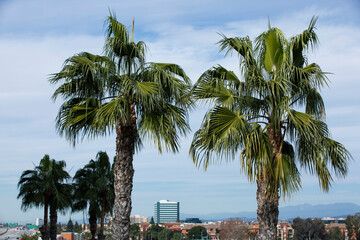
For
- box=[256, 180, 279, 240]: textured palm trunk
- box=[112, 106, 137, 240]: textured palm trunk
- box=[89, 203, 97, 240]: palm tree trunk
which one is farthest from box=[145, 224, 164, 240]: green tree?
Answer: box=[256, 180, 279, 240]: textured palm trunk

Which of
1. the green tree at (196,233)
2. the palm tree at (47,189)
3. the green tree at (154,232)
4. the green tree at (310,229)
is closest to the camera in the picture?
the palm tree at (47,189)

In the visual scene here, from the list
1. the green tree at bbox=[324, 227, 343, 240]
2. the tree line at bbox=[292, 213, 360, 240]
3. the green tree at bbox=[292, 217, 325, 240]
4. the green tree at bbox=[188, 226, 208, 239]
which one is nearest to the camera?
the tree line at bbox=[292, 213, 360, 240]

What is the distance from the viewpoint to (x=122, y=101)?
433 inches

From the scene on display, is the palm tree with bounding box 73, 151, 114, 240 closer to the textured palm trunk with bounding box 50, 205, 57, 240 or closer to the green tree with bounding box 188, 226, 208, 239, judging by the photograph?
the textured palm trunk with bounding box 50, 205, 57, 240

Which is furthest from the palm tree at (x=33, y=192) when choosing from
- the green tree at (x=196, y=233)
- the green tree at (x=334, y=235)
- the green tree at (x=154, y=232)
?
the green tree at (x=154, y=232)

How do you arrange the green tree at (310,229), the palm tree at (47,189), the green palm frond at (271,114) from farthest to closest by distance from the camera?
1. the green tree at (310,229)
2. the palm tree at (47,189)
3. the green palm frond at (271,114)

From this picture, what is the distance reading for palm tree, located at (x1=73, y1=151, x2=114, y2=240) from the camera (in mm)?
25641

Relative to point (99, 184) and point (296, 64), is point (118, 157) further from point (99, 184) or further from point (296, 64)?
point (99, 184)

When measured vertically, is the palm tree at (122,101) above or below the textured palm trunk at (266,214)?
above

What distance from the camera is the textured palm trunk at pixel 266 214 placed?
9859mm

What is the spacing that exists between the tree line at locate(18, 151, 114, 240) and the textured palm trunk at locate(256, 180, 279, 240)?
639 inches

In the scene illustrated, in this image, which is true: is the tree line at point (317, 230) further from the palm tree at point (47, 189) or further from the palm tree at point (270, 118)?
the palm tree at point (270, 118)

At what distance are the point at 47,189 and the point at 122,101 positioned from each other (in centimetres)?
1482

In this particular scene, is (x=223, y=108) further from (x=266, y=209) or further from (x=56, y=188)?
(x=56, y=188)
